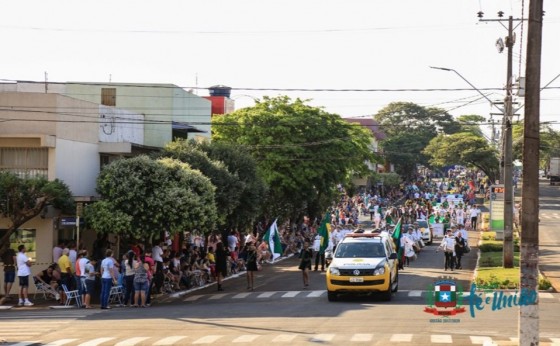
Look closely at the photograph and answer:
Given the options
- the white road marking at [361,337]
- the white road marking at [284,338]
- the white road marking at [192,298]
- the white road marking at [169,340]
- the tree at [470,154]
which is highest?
the tree at [470,154]

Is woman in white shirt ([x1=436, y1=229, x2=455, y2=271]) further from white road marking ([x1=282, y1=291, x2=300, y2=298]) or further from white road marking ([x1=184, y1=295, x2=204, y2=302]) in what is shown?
white road marking ([x1=184, y1=295, x2=204, y2=302])

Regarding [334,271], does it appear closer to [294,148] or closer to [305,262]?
[305,262]

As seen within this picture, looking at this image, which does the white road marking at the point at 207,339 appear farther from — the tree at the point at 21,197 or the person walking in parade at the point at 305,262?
the tree at the point at 21,197

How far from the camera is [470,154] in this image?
105m

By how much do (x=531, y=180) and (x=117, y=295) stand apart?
52.1ft

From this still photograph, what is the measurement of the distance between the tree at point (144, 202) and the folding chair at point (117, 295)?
99.1 inches

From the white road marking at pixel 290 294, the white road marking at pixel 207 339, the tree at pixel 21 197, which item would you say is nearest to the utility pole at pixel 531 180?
the white road marking at pixel 207 339

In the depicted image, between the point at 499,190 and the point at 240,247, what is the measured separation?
11843 millimetres

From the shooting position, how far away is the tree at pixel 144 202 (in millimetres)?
31266

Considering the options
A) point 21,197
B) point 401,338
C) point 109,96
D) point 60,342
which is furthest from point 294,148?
point 401,338

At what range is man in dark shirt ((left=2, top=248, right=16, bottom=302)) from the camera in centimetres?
2902

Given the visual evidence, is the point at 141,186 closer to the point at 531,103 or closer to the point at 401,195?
the point at 531,103

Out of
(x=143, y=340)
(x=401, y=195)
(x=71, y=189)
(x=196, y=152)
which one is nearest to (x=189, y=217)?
(x=71, y=189)

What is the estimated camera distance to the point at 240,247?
44.5 metres
